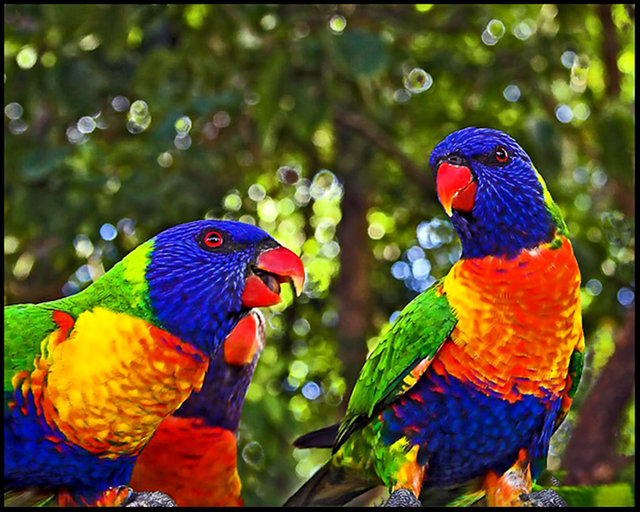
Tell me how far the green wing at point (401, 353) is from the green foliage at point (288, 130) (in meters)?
1.07

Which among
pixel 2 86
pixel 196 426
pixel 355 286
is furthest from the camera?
pixel 355 286

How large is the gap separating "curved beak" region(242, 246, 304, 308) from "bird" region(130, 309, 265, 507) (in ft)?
1.29

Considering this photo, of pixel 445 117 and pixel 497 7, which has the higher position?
pixel 497 7

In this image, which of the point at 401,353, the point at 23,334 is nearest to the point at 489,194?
the point at 401,353

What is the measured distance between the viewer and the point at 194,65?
12.8 ft

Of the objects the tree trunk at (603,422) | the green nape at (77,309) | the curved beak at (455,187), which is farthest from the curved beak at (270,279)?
the tree trunk at (603,422)

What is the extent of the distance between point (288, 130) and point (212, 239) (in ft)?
8.71

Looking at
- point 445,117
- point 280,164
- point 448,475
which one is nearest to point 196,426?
point 448,475

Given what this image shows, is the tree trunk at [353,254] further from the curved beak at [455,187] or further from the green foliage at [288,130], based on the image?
the curved beak at [455,187]

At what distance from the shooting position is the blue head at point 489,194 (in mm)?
1447

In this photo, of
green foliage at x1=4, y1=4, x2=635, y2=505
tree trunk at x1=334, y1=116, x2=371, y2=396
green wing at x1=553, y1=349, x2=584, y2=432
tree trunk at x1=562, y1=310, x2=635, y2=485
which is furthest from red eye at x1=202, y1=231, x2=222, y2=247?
tree trunk at x1=334, y1=116, x2=371, y2=396

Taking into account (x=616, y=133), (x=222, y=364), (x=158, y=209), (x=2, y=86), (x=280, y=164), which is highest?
(x=616, y=133)

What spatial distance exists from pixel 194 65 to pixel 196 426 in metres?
2.52

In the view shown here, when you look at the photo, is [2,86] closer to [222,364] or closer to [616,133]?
[222,364]
